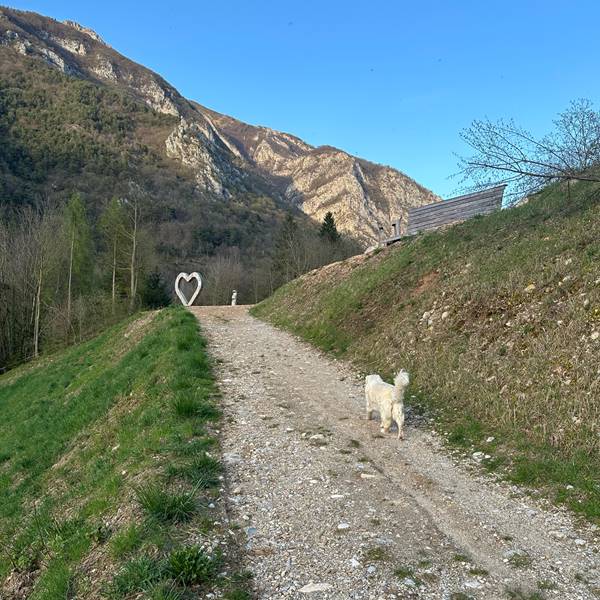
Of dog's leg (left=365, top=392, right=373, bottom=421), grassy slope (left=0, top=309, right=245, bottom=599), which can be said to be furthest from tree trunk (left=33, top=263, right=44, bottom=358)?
dog's leg (left=365, top=392, right=373, bottom=421)

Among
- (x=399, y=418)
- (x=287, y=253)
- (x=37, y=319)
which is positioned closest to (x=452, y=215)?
(x=399, y=418)

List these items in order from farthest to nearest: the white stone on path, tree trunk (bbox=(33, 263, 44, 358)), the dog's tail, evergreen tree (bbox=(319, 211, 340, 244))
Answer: evergreen tree (bbox=(319, 211, 340, 244)) < tree trunk (bbox=(33, 263, 44, 358)) < the dog's tail < the white stone on path

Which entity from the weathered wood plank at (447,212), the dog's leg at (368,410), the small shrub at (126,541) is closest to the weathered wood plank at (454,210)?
the weathered wood plank at (447,212)

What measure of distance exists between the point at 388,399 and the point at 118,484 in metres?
4.70

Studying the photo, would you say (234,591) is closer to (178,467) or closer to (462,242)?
(178,467)

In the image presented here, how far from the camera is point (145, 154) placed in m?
138

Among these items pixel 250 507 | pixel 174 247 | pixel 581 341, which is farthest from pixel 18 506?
pixel 174 247

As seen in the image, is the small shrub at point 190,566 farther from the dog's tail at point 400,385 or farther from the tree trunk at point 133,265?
the tree trunk at point 133,265

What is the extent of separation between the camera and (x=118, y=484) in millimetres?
6570

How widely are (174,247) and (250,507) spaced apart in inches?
3696

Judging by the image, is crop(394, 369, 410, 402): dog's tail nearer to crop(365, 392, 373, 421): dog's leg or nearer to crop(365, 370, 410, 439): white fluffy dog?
crop(365, 370, 410, 439): white fluffy dog

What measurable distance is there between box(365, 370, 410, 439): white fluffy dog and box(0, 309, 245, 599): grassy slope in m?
3.13

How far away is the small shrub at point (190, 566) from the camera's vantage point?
418 centimetres

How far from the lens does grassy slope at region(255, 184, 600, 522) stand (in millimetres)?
6945
